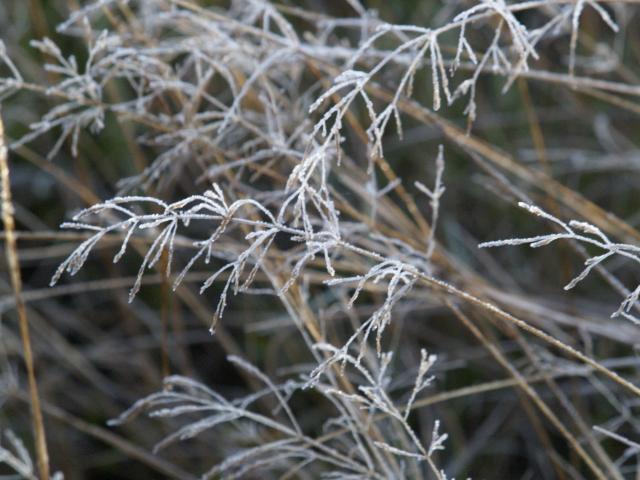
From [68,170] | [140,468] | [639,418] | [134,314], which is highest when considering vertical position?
[68,170]

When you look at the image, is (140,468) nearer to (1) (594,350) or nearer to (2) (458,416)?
(2) (458,416)

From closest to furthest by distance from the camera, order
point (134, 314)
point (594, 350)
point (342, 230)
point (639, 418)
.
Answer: point (342, 230) < point (639, 418) < point (594, 350) < point (134, 314)

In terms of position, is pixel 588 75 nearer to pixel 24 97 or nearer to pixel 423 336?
pixel 423 336

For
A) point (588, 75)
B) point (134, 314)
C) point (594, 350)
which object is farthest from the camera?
point (588, 75)

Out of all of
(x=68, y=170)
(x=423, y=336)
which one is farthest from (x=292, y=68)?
(x=68, y=170)

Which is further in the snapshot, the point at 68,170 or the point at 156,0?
the point at 68,170

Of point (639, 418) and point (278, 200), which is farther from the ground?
point (278, 200)

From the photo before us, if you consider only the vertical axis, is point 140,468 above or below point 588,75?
below

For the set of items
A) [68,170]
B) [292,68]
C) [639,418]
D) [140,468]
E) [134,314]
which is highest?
[292,68]

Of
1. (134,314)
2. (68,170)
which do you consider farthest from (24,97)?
(134,314)
